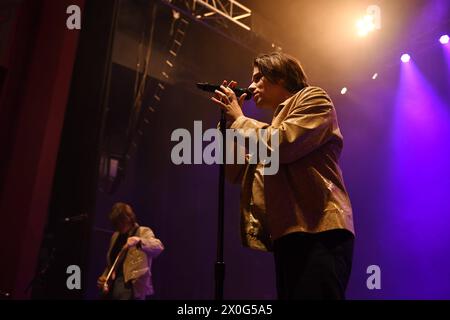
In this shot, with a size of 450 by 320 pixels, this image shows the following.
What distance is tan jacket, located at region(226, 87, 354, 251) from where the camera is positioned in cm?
139

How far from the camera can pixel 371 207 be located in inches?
246

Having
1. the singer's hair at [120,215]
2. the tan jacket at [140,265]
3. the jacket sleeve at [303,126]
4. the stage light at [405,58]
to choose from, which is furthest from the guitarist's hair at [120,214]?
the stage light at [405,58]

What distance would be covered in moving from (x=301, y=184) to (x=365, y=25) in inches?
202

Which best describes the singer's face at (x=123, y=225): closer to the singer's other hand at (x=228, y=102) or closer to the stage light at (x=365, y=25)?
the singer's other hand at (x=228, y=102)

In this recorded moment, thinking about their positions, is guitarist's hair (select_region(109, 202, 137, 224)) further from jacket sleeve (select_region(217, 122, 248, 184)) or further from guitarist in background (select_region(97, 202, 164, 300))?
jacket sleeve (select_region(217, 122, 248, 184))

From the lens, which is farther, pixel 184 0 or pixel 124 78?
pixel 124 78

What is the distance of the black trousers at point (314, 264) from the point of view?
4.21 feet

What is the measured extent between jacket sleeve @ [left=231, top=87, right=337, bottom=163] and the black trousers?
28 centimetres

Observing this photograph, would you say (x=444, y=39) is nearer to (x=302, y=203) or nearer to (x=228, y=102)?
(x=228, y=102)

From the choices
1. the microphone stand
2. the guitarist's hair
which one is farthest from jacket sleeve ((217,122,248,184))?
the guitarist's hair

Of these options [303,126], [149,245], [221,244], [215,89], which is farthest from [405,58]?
[221,244]

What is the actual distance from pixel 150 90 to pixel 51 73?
2.97 meters
